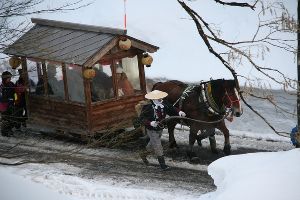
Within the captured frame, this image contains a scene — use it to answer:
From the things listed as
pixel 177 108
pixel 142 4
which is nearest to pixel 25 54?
pixel 177 108

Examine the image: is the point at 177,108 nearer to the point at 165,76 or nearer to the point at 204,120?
the point at 204,120

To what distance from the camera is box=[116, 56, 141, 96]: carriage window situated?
40.7ft

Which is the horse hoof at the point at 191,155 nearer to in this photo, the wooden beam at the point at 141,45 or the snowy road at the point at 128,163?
the snowy road at the point at 128,163

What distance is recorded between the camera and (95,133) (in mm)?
12078

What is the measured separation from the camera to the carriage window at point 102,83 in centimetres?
1210

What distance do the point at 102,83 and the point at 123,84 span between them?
23.1 inches

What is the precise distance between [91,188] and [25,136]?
5120 mm

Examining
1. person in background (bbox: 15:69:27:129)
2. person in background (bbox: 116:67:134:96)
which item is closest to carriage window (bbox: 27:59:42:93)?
person in background (bbox: 15:69:27:129)

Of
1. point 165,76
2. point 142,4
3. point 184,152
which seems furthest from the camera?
point 142,4

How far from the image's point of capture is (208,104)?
430 inches

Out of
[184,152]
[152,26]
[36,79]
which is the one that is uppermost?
[152,26]

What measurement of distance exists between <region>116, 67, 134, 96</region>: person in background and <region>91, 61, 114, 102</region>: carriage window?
0.73 ft

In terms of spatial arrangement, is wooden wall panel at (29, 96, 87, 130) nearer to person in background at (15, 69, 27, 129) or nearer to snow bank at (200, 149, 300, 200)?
person in background at (15, 69, 27, 129)

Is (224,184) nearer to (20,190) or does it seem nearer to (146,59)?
(20,190)
